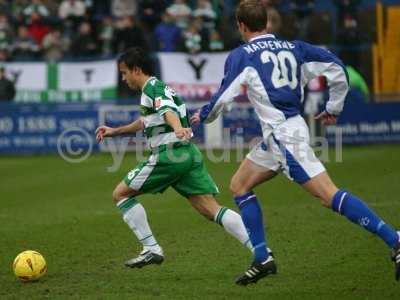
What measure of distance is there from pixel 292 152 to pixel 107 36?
1646cm

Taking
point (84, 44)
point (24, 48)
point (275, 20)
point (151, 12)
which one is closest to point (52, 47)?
point (24, 48)

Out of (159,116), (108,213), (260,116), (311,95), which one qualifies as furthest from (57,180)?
(260,116)

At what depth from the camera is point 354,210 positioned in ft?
23.4

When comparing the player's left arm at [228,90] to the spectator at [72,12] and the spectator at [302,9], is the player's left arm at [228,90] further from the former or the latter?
the spectator at [72,12]

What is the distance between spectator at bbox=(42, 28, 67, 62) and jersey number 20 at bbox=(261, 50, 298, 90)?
52.6 ft

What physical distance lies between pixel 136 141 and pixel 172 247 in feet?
33.0

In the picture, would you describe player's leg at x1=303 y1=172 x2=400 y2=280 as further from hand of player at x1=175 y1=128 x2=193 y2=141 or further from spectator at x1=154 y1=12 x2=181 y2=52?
spectator at x1=154 y1=12 x2=181 y2=52

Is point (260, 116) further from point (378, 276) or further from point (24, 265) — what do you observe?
point (24, 265)

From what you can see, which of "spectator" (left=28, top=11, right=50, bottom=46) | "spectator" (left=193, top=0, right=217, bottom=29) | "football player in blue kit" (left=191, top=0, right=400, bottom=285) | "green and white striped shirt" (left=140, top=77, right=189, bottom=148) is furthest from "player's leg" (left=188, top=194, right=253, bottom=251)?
"spectator" (left=28, top=11, right=50, bottom=46)

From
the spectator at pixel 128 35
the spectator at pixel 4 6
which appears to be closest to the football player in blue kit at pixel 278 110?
the spectator at pixel 128 35

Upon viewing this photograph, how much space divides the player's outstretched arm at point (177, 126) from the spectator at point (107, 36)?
15309mm

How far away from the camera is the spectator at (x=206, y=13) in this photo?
22797mm

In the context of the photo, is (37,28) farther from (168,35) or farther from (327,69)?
(327,69)

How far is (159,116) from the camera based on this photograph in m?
8.30
